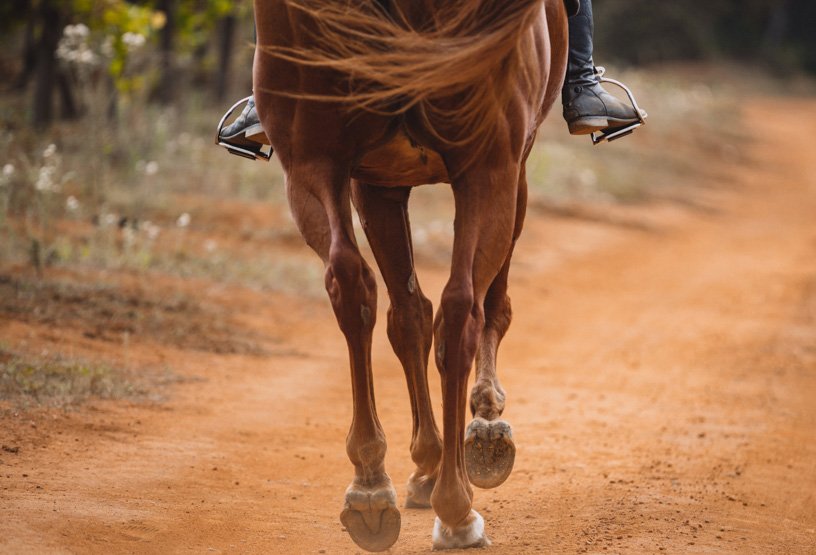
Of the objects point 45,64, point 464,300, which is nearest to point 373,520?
point 464,300

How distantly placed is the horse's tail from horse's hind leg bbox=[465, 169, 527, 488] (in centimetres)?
117

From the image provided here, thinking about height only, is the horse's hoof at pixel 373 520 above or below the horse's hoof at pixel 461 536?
above

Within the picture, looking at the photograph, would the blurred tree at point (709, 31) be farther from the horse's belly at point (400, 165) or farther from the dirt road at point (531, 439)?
the horse's belly at point (400, 165)

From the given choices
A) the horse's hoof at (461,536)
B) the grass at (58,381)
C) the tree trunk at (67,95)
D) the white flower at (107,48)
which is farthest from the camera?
the tree trunk at (67,95)

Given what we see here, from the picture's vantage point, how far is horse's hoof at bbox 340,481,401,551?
3781 millimetres

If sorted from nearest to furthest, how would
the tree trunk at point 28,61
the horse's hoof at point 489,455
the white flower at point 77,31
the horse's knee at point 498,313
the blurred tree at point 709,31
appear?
the horse's hoof at point 489,455, the horse's knee at point 498,313, the white flower at point 77,31, the tree trunk at point 28,61, the blurred tree at point 709,31

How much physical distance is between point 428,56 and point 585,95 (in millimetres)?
1821

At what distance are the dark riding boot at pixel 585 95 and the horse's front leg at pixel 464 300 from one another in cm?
130

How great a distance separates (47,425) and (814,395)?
202 inches

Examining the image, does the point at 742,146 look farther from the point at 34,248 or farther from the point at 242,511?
the point at 242,511

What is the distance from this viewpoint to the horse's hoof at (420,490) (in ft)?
15.6

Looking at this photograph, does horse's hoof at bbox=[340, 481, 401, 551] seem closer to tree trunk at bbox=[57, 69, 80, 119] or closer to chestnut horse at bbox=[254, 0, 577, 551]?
chestnut horse at bbox=[254, 0, 577, 551]

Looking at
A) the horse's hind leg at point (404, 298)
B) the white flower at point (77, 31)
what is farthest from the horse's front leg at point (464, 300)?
the white flower at point (77, 31)

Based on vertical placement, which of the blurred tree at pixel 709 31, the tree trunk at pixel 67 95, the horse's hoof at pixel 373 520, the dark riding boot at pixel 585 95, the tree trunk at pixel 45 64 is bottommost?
the blurred tree at pixel 709 31
